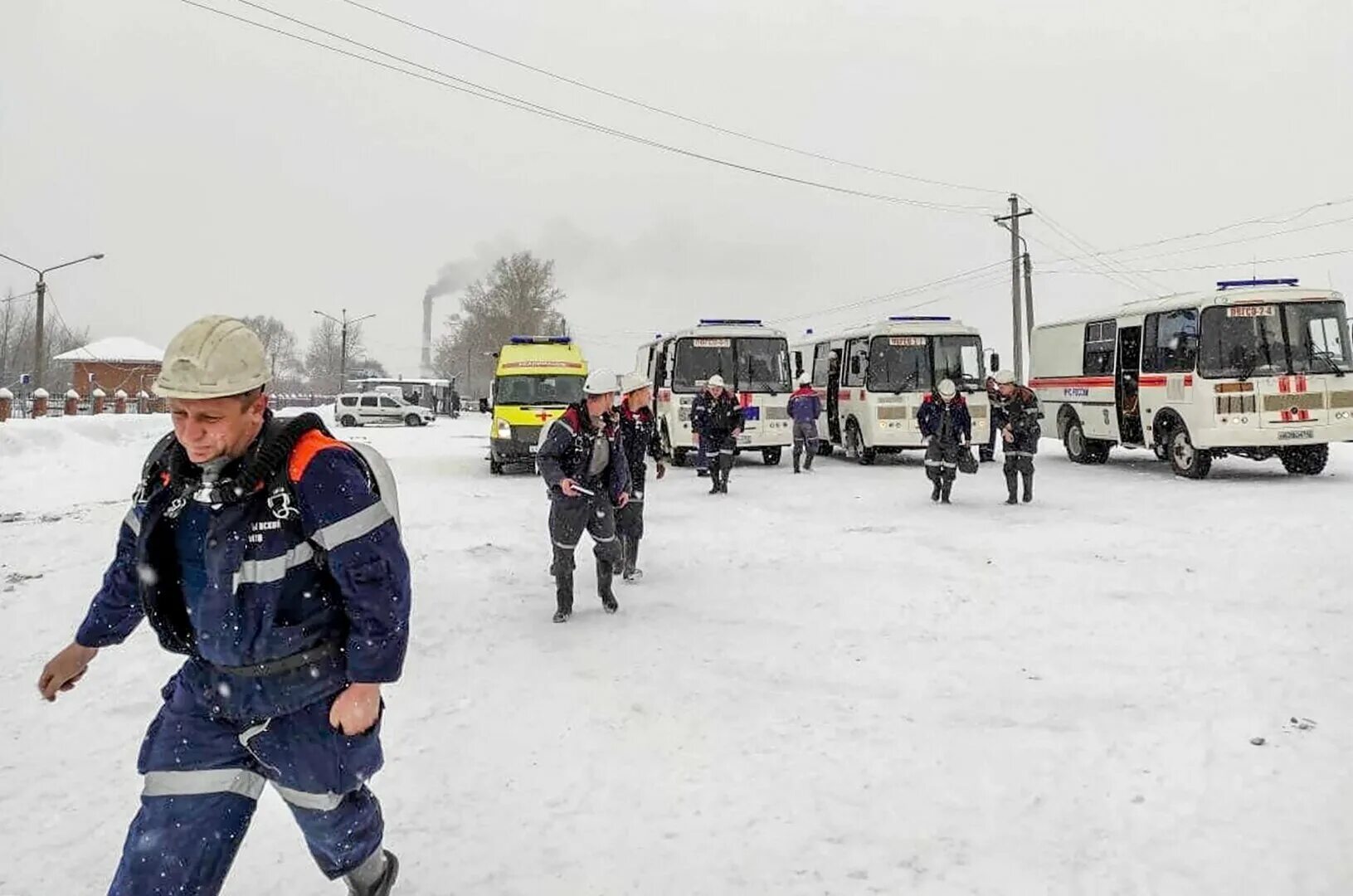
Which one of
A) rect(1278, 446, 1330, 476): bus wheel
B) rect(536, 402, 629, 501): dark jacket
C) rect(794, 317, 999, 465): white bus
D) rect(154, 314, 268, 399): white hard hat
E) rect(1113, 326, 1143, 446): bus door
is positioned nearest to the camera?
rect(154, 314, 268, 399): white hard hat

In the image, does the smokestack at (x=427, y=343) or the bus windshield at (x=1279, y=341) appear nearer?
the bus windshield at (x=1279, y=341)

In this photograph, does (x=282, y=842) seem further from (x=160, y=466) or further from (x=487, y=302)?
(x=487, y=302)

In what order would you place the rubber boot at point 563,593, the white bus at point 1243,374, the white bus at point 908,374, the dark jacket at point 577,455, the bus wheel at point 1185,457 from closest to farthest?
the dark jacket at point 577,455, the rubber boot at point 563,593, the white bus at point 1243,374, the bus wheel at point 1185,457, the white bus at point 908,374

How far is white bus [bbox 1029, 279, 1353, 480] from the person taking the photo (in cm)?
1380

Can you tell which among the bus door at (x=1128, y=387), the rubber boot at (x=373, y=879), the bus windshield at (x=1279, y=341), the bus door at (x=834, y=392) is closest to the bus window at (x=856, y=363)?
the bus door at (x=834, y=392)

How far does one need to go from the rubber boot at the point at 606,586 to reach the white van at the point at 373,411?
138ft

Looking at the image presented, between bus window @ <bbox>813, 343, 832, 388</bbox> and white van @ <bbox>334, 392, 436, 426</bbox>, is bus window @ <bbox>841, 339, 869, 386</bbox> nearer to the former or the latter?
bus window @ <bbox>813, 343, 832, 388</bbox>

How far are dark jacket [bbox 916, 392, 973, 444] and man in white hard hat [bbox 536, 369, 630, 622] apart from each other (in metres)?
7.23

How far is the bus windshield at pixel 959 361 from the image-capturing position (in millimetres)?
18922

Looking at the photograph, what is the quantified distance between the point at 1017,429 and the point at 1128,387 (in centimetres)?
572

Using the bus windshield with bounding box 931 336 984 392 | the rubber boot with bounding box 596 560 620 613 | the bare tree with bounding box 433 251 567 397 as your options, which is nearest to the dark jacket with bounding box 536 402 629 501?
the rubber boot with bounding box 596 560 620 613

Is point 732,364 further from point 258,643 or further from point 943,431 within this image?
point 258,643

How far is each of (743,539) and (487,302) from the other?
73834 millimetres

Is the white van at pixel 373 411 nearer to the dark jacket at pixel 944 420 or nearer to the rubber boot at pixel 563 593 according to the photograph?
the dark jacket at pixel 944 420
